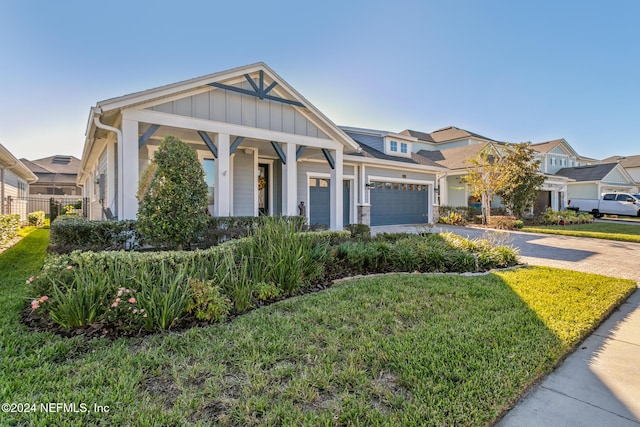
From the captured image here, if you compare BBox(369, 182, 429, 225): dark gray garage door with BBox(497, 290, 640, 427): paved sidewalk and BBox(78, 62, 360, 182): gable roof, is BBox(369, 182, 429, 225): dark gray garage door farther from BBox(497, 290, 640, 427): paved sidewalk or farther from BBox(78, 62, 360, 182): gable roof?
BBox(497, 290, 640, 427): paved sidewalk

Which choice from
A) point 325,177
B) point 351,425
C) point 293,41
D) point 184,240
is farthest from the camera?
point 325,177

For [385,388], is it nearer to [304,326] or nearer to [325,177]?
[304,326]

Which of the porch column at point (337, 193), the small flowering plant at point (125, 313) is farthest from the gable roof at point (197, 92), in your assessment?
the small flowering plant at point (125, 313)

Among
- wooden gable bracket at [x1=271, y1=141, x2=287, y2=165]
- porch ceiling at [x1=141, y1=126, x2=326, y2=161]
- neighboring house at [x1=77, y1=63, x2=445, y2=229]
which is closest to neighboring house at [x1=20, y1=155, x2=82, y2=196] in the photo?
neighboring house at [x1=77, y1=63, x2=445, y2=229]

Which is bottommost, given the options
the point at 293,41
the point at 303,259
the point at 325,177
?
the point at 303,259

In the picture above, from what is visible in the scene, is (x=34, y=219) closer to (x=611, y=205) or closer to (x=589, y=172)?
(x=611, y=205)

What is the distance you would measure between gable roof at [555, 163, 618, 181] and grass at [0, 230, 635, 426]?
3059 cm

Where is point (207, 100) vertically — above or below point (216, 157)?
above

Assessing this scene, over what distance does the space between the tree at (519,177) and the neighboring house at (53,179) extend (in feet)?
118

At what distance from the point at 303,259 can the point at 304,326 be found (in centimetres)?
A: 177

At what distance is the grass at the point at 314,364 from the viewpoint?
2.09 metres

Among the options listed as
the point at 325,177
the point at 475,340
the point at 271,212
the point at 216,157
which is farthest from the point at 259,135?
the point at 475,340

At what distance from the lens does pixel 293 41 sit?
36.8ft

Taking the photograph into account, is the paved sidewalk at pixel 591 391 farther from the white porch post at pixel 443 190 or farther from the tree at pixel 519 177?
the white porch post at pixel 443 190
